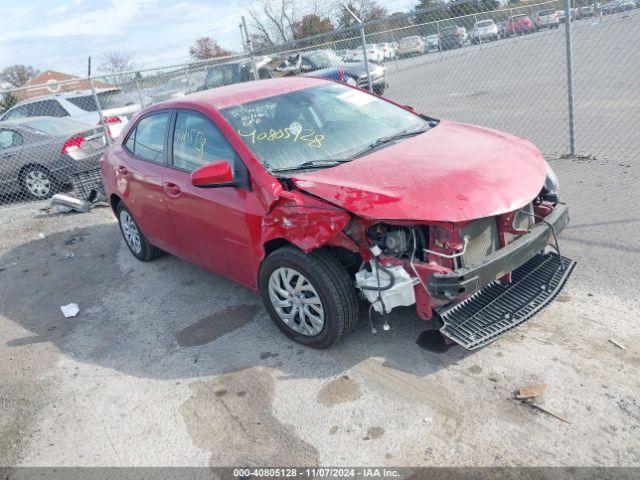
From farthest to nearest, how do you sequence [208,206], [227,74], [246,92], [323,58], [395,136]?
[227,74] < [323,58] < [246,92] < [395,136] < [208,206]

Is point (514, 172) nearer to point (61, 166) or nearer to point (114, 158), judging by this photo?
point (114, 158)

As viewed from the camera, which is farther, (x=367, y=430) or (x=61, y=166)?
(x=61, y=166)

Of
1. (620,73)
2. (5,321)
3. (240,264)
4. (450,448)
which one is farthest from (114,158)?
(620,73)

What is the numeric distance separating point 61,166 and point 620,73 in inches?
497

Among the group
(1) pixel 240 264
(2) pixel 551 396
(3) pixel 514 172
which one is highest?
(3) pixel 514 172

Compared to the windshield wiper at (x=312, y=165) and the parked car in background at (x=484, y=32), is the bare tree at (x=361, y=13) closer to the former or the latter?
the parked car in background at (x=484, y=32)

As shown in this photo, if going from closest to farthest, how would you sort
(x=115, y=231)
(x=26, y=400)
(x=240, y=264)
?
(x=26, y=400) < (x=240, y=264) < (x=115, y=231)

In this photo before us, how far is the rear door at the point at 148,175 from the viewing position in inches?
192

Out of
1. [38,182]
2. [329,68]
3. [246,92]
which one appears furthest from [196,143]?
[329,68]

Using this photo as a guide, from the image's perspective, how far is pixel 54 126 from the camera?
984 cm

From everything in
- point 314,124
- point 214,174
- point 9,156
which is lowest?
point 9,156

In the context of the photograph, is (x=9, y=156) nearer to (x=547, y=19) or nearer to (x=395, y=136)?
(x=395, y=136)

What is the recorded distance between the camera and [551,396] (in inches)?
120

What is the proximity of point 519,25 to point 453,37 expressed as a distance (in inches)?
49.5
